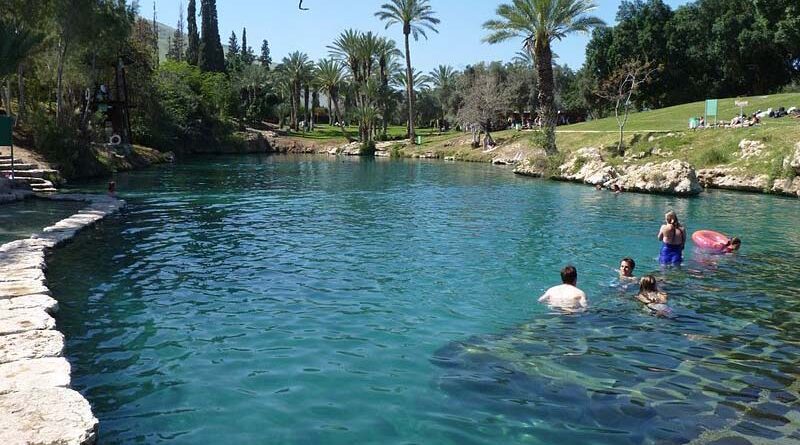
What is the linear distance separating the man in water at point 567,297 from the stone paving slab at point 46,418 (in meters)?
7.76

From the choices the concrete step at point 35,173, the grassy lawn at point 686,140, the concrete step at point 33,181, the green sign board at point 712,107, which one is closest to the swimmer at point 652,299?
the grassy lawn at point 686,140

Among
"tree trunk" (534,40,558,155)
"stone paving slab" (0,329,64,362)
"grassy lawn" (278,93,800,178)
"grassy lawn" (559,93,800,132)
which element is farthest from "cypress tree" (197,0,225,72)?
"stone paving slab" (0,329,64,362)

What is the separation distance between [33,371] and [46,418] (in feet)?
4.68

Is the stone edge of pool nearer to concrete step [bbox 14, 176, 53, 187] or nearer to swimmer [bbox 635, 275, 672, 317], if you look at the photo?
swimmer [bbox 635, 275, 672, 317]

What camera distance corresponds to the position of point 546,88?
44.0m

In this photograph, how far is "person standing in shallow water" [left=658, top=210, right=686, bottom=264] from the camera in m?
14.9

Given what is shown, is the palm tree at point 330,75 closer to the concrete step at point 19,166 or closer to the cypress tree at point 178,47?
the cypress tree at point 178,47

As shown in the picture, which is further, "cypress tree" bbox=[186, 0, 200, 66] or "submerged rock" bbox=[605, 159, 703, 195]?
"cypress tree" bbox=[186, 0, 200, 66]

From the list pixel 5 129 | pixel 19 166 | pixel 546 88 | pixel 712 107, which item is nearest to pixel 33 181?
pixel 19 166

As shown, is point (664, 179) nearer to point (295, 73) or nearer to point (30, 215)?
point (30, 215)

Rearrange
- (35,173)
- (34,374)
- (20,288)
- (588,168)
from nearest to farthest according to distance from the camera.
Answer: (34,374) < (20,288) < (35,173) < (588,168)

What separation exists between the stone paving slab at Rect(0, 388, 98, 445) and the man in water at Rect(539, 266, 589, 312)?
776 cm

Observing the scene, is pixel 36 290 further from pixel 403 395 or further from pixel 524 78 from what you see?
pixel 524 78

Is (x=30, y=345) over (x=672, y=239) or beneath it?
beneath
